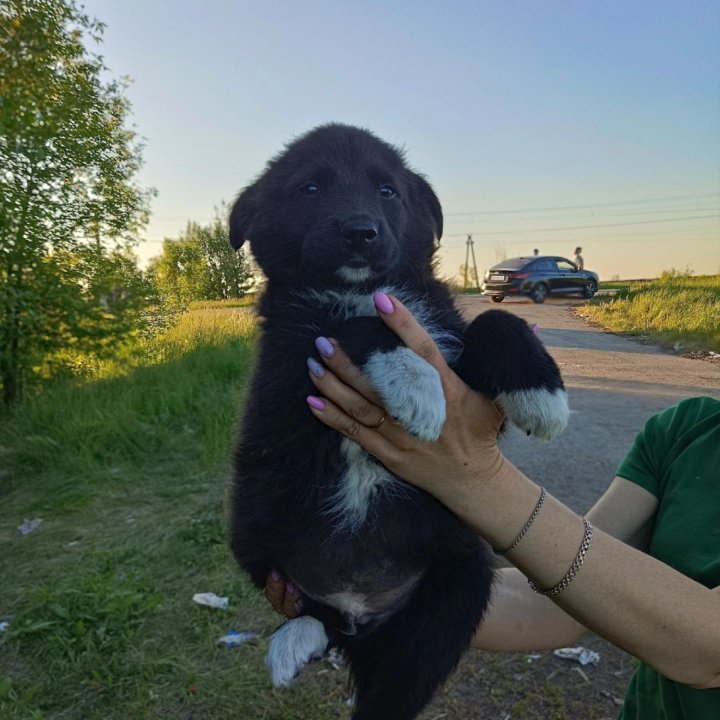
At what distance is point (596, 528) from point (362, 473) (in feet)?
2.19

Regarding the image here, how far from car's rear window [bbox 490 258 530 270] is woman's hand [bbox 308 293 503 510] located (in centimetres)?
202

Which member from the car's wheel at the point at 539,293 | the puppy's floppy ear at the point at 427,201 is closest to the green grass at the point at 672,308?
the car's wheel at the point at 539,293

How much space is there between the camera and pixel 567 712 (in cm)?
292

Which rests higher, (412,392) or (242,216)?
(242,216)

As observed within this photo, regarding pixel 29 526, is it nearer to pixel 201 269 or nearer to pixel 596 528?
pixel 201 269

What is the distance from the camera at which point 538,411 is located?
1.66 metres

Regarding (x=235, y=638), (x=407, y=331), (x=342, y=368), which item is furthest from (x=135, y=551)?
(x=407, y=331)

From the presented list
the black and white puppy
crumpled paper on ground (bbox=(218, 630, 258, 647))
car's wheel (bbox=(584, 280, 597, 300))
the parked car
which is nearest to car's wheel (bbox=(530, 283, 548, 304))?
the parked car

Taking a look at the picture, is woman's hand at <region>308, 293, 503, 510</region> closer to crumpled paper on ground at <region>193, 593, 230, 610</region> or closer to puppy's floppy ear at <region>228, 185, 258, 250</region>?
puppy's floppy ear at <region>228, 185, 258, 250</region>

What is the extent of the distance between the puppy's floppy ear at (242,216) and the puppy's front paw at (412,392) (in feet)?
3.30

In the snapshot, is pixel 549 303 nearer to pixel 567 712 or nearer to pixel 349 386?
pixel 567 712

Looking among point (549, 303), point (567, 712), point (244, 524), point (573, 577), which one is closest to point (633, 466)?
point (573, 577)

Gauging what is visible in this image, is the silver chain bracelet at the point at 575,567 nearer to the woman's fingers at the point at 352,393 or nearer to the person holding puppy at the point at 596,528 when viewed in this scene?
the person holding puppy at the point at 596,528

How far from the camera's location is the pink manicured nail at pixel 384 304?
1.68m
